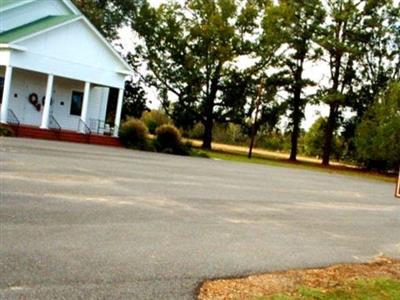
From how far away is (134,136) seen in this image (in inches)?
1167

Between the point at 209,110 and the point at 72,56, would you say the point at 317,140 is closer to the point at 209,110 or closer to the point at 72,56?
the point at 209,110

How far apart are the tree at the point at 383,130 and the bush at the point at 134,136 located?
1722 cm

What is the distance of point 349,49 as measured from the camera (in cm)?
4353

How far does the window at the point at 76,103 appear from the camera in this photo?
30.8 m

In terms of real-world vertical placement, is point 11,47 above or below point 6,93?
above

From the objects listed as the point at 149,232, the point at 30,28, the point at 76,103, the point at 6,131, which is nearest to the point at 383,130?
the point at 76,103

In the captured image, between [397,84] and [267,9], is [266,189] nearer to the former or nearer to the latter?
[397,84]

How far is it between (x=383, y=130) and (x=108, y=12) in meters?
25.6

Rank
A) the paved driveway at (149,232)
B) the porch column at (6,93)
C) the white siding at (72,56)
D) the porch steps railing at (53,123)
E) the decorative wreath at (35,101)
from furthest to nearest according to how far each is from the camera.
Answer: the porch steps railing at (53,123) < the decorative wreath at (35,101) < the white siding at (72,56) < the porch column at (6,93) < the paved driveway at (149,232)

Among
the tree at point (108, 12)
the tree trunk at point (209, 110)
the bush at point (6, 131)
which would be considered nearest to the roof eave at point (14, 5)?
the bush at point (6, 131)

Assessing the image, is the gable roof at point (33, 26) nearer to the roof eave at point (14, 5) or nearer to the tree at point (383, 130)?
the roof eave at point (14, 5)

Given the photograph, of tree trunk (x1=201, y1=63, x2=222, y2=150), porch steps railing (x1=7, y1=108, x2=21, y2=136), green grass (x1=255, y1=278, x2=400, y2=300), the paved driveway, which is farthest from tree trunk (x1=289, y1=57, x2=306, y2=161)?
green grass (x1=255, y1=278, x2=400, y2=300)

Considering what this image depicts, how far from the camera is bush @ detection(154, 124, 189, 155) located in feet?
99.6

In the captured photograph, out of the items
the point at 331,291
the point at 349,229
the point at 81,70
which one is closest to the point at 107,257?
the point at 331,291
